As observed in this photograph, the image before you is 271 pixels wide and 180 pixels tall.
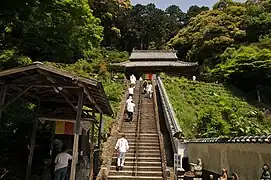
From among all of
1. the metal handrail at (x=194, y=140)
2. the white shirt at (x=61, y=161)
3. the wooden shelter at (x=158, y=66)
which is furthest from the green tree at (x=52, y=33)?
the wooden shelter at (x=158, y=66)

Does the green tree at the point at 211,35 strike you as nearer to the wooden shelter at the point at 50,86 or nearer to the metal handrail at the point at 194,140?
the metal handrail at the point at 194,140

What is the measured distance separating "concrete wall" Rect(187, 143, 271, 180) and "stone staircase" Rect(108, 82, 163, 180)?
5.99 ft

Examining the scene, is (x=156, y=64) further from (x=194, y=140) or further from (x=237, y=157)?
(x=237, y=157)

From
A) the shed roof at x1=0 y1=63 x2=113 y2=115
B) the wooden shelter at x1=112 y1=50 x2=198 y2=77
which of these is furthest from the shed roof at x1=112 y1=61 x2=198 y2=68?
the shed roof at x1=0 y1=63 x2=113 y2=115

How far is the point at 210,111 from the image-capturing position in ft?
75.9

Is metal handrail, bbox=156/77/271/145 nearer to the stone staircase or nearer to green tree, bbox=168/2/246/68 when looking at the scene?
the stone staircase

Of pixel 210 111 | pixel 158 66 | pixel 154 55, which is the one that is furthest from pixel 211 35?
pixel 210 111

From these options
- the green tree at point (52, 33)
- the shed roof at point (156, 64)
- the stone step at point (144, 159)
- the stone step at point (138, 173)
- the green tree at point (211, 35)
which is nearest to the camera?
the stone step at point (138, 173)

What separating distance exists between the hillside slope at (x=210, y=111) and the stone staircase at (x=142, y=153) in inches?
130

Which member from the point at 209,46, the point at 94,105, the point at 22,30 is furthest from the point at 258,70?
the point at 94,105

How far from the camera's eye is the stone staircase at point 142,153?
1075 centimetres

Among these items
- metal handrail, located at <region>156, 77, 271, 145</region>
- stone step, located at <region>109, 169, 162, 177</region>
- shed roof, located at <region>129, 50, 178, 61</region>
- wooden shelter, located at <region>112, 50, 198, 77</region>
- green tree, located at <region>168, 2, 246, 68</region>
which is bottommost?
stone step, located at <region>109, 169, 162, 177</region>

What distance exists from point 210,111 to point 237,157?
14867 millimetres

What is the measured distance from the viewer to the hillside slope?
19.6 metres
